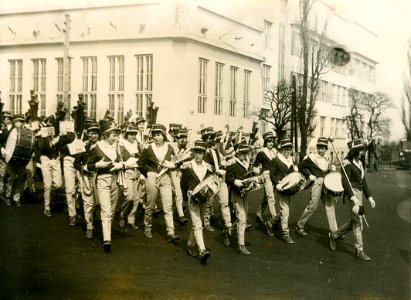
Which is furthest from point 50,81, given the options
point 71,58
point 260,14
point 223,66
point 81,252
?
point 81,252

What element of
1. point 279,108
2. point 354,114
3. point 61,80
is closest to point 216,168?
point 61,80

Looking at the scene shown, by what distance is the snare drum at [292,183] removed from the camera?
9.08 meters

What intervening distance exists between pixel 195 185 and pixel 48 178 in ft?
13.6

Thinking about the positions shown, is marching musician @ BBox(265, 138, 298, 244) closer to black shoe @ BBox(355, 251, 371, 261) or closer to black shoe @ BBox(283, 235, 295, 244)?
black shoe @ BBox(283, 235, 295, 244)

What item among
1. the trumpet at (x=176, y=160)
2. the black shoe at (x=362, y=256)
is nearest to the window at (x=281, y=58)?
the trumpet at (x=176, y=160)

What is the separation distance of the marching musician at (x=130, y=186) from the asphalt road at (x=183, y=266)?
1.16 ft

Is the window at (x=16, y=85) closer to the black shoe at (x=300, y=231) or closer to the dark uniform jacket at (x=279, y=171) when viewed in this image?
the dark uniform jacket at (x=279, y=171)

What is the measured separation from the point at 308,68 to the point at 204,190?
1122cm

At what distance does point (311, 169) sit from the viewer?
959cm

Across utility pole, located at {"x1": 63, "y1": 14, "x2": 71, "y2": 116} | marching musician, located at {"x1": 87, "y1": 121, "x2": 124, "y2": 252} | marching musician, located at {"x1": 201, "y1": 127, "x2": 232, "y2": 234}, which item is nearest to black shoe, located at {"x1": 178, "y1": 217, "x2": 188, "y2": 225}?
marching musician, located at {"x1": 201, "y1": 127, "x2": 232, "y2": 234}

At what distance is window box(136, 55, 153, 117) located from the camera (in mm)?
14320

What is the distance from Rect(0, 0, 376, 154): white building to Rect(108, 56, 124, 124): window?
0.03m

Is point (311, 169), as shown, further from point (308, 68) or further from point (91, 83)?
point (308, 68)

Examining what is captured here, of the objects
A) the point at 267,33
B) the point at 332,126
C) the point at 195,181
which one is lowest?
the point at 195,181
